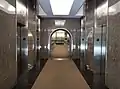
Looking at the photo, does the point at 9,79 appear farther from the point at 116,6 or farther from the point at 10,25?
the point at 116,6

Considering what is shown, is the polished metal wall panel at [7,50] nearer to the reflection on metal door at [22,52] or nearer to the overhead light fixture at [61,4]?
the reflection on metal door at [22,52]

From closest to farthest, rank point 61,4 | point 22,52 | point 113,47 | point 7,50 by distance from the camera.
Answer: point 7,50 → point 113,47 → point 22,52 → point 61,4

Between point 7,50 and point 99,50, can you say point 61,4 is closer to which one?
point 99,50

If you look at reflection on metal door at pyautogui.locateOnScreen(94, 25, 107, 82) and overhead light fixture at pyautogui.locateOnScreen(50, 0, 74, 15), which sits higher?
overhead light fixture at pyautogui.locateOnScreen(50, 0, 74, 15)

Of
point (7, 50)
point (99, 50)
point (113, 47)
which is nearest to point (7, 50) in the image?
point (7, 50)

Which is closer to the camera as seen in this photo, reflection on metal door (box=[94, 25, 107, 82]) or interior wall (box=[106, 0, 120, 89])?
interior wall (box=[106, 0, 120, 89])

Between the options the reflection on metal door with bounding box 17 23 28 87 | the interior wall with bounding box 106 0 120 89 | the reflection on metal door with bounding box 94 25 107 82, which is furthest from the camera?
the reflection on metal door with bounding box 94 25 107 82

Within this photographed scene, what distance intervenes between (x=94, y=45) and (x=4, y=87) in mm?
5131

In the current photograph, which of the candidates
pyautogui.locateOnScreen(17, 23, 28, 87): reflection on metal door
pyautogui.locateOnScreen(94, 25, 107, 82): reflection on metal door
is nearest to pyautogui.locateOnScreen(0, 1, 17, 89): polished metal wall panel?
pyautogui.locateOnScreen(17, 23, 28, 87): reflection on metal door

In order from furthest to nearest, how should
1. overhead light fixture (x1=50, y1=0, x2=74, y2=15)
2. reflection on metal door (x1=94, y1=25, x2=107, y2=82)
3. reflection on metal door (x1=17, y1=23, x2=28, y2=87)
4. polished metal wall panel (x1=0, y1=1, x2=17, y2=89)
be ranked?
overhead light fixture (x1=50, y1=0, x2=74, y2=15) → reflection on metal door (x1=94, y1=25, x2=107, y2=82) → reflection on metal door (x1=17, y1=23, x2=28, y2=87) → polished metal wall panel (x1=0, y1=1, x2=17, y2=89)

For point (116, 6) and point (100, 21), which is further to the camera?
point (100, 21)

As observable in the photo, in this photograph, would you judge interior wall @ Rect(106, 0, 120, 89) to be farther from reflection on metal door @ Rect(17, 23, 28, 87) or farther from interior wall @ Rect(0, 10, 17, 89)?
reflection on metal door @ Rect(17, 23, 28, 87)

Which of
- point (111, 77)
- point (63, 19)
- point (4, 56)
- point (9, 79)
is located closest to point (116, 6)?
point (111, 77)

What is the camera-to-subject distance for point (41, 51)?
16.5 m
